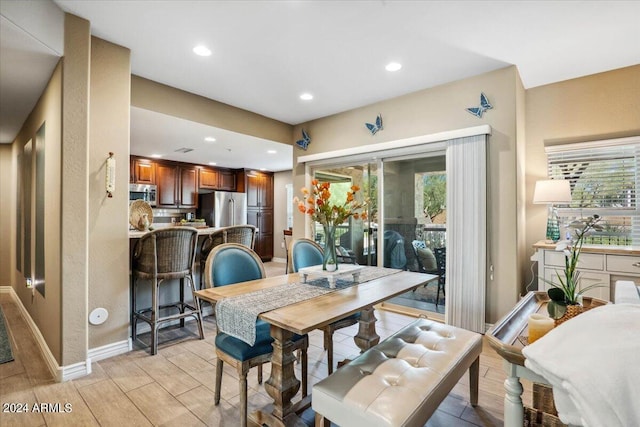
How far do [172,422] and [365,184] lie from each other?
128 inches

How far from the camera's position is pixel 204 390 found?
85.3 inches

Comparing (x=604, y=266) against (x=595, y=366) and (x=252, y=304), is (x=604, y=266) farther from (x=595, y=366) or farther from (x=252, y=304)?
(x=252, y=304)

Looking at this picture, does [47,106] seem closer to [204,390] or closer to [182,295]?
[182,295]

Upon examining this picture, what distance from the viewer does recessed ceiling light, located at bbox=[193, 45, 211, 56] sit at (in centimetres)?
264

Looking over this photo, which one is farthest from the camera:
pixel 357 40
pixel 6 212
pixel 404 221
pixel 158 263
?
pixel 6 212

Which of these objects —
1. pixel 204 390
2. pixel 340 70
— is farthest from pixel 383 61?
pixel 204 390

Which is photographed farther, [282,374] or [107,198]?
[107,198]

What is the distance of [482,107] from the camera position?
124 inches

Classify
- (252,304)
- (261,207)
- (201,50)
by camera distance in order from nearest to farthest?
1. (252,304)
2. (201,50)
3. (261,207)

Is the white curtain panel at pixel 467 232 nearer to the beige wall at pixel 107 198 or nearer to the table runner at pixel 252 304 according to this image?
the table runner at pixel 252 304

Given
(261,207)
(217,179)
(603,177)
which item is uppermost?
(217,179)

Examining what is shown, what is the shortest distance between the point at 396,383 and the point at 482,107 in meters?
2.86

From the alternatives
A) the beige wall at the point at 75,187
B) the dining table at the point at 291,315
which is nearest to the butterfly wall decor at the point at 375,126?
the dining table at the point at 291,315

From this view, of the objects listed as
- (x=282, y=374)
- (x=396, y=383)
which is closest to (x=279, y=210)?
(x=282, y=374)
